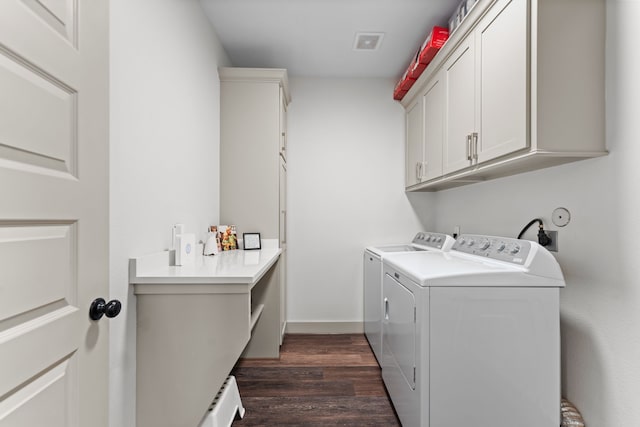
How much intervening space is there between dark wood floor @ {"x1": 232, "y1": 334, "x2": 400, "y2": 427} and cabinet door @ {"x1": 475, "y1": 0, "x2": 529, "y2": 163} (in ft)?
5.16

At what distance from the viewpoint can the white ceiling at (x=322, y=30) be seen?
2186 millimetres

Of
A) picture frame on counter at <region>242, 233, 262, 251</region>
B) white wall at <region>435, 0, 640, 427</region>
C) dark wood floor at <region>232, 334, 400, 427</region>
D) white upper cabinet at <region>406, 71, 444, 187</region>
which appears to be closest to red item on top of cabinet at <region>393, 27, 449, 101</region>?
white upper cabinet at <region>406, 71, 444, 187</region>

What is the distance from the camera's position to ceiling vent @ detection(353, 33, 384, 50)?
2.52m

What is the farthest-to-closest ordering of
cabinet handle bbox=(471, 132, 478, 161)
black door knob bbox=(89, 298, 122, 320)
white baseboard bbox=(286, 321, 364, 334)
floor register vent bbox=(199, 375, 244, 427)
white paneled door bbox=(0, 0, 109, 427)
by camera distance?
white baseboard bbox=(286, 321, 364, 334) < cabinet handle bbox=(471, 132, 478, 161) < floor register vent bbox=(199, 375, 244, 427) < black door knob bbox=(89, 298, 122, 320) < white paneled door bbox=(0, 0, 109, 427)

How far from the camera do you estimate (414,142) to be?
2.93 meters

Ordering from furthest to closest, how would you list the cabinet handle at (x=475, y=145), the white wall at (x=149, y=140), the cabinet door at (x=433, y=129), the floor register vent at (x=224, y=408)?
the cabinet door at (x=433, y=129), the cabinet handle at (x=475, y=145), the floor register vent at (x=224, y=408), the white wall at (x=149, y=140)

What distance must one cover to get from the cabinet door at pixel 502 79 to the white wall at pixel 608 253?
318 mm

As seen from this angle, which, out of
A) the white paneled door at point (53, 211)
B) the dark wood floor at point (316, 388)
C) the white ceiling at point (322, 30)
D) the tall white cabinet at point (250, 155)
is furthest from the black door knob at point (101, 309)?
the white ceiling at point (322, 30)

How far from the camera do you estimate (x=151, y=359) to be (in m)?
1.33

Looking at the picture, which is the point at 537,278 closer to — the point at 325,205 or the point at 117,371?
the point at 117,371

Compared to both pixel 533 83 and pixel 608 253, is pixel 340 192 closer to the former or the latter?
pixel 533 83

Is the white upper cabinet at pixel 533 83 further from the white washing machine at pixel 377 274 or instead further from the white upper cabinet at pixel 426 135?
the white washing machine at pixel 377 274

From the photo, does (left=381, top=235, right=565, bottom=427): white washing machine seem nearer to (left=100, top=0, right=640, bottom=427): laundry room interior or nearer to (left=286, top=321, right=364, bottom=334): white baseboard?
(left=100, top=0, right=640, bottom=427): laundry room interior

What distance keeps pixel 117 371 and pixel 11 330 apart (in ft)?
2.42
